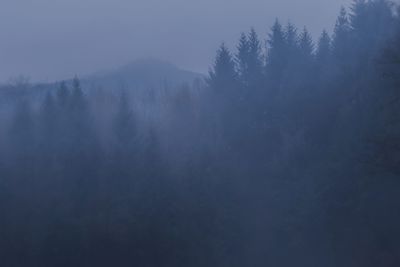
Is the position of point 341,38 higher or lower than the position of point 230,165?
higher

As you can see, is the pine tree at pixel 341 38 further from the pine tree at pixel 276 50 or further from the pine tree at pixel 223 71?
the pine tree at pixel 223 71

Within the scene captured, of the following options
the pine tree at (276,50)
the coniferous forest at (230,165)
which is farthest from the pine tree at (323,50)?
the pine tree at (276,50)

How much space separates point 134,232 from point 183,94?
72.9ft

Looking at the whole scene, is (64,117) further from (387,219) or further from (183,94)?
(387,219)

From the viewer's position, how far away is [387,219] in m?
28.8

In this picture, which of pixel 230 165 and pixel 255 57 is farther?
pixel 255 57

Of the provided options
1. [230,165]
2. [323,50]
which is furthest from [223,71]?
[230,165]

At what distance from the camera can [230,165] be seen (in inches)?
1548

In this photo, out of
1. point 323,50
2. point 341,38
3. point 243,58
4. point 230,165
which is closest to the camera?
point 230,165

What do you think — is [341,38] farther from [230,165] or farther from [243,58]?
[230,165]

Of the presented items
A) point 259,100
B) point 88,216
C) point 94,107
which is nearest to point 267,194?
point 88,216

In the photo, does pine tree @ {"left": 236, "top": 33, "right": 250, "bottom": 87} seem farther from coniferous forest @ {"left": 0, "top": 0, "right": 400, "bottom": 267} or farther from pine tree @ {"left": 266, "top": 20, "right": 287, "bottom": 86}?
pine tree @ {"left": 266, "top": 20, "right": 287, "bottom": 86}

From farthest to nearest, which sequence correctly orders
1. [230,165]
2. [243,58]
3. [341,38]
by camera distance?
[243,58] → [341,38] → [230,165]

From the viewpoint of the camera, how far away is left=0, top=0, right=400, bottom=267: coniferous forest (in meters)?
30.2
